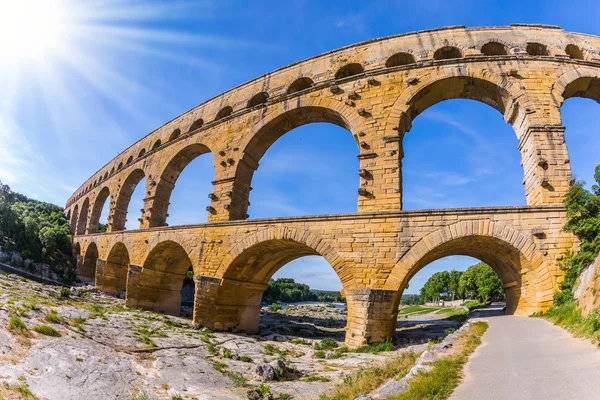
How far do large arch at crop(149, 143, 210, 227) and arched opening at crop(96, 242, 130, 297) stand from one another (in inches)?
129

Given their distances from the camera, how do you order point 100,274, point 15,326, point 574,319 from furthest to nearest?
point 100,274 < point 15,326 < point 574,319

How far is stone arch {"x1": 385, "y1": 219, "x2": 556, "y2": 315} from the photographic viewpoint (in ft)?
27.9

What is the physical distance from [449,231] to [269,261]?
24.1 ft

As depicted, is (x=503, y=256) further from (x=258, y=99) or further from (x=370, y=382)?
(x=258, y=99)

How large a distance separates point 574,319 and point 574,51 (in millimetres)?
11712

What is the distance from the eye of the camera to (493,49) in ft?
41.7

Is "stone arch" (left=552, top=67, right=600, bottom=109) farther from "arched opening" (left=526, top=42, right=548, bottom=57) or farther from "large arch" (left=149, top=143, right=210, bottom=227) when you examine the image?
"large arch" (left=149, top=143, right=210, bottom=227)

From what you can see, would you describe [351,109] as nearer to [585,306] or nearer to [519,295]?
[519,295]

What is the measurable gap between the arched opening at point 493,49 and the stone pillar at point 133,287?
1832 cm

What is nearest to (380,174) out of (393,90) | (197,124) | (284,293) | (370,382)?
(393,90)

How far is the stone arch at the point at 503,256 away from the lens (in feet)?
27.9

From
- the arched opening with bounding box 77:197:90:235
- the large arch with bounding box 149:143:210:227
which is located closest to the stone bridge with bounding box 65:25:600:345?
the large arch with bounding box 149:143:210:227

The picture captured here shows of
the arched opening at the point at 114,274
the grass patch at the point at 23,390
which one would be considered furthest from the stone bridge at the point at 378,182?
the grass patch at the point at 23,390

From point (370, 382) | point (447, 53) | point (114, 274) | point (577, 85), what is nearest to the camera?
point (370, 382)
